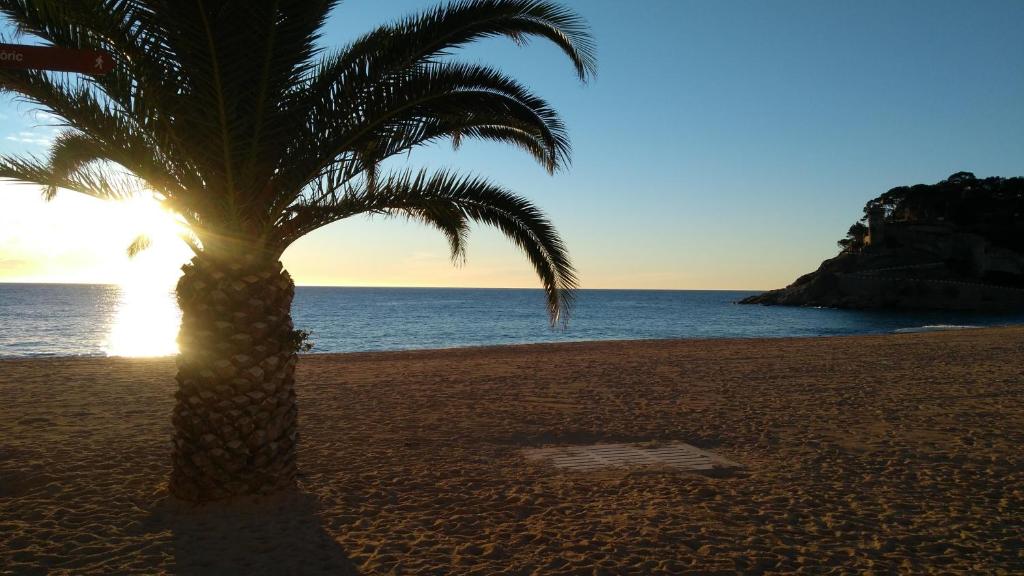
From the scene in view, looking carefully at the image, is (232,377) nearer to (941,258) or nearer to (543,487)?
(543,487)

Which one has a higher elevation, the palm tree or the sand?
the palm tree

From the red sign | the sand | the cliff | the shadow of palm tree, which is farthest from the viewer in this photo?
the cliff

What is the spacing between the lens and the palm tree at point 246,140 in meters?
5.25

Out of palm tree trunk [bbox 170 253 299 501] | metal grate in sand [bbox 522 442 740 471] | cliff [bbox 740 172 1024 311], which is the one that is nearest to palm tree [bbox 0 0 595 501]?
palm tree trunk [bbox 170 253 299 501]

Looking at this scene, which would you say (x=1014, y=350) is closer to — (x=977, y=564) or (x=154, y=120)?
(x=977, y=564)

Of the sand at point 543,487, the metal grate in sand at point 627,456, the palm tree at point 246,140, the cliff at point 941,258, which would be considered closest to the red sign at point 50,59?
the palm tree at point 246,140

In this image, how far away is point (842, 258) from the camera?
8962 centimetres

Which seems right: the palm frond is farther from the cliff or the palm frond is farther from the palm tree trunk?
the cliff

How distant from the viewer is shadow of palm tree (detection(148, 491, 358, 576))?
15.6ft

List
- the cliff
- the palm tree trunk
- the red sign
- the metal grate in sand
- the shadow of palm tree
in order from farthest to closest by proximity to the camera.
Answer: the cliff, the metal grate in sand, the palm tree trunk, the shadow of palm tree, the red sign

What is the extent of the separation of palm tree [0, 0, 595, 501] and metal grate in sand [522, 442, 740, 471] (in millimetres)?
3191

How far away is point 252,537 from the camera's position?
17.3ft

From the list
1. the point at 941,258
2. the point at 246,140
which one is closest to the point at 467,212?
the point at 246,140

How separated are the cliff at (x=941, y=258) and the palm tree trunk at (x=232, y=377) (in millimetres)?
87166
